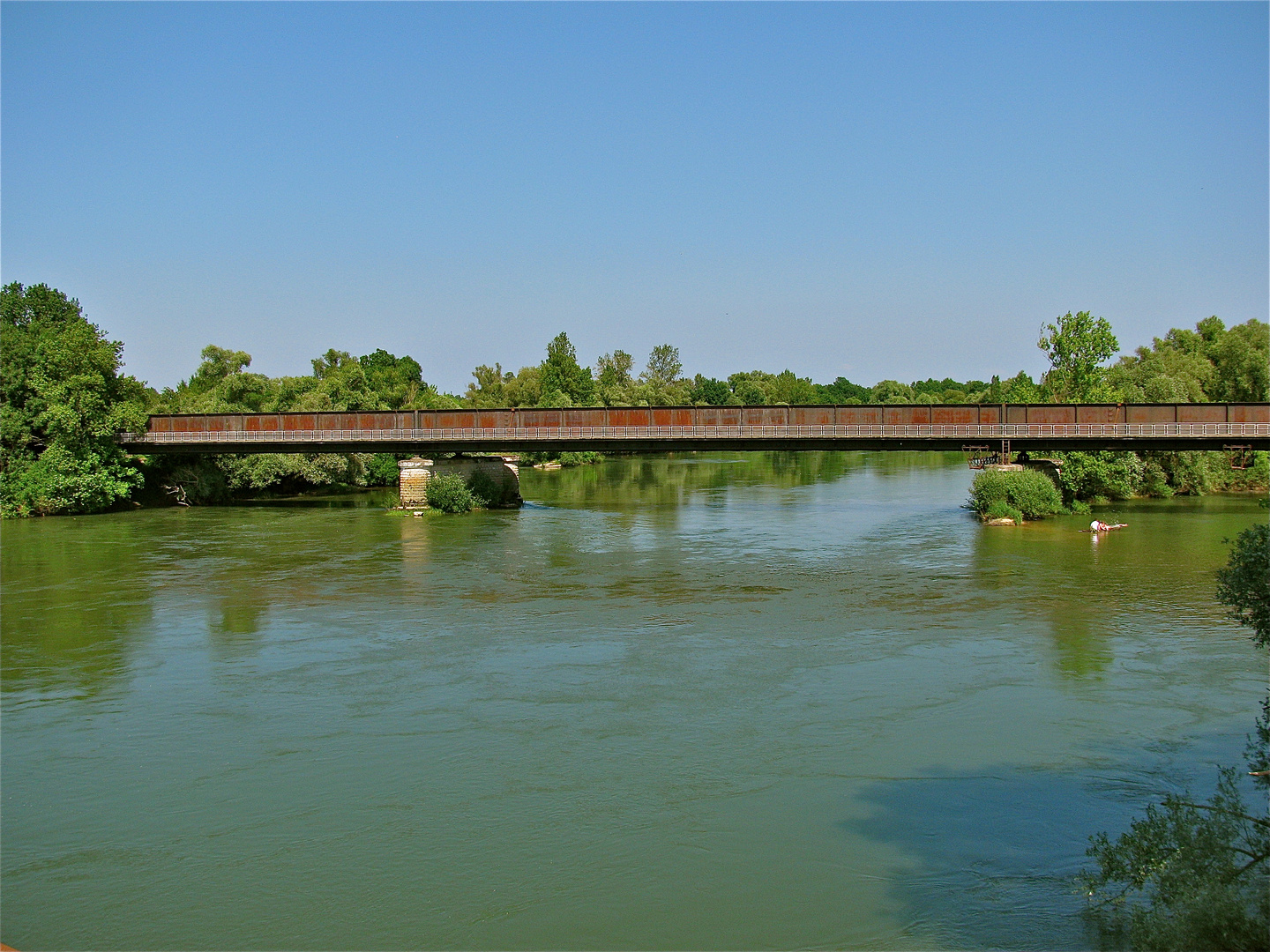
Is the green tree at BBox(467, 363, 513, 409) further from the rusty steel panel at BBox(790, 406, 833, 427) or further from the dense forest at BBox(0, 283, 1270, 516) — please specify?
the rusty steel panel at BBox(790, 406, 833, 427)

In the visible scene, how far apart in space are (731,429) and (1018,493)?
15490mm

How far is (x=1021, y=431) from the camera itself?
186 feet

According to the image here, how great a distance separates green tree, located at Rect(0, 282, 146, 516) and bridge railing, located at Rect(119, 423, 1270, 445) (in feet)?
9.97

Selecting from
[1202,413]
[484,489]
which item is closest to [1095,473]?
[1202,413]

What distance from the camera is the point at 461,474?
62.5m

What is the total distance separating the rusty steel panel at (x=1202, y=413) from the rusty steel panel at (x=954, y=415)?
10193 mm

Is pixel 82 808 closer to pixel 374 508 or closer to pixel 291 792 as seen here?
pixel 291 792

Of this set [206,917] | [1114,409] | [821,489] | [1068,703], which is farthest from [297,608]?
[821,489]

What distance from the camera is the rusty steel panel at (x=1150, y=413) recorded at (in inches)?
2216

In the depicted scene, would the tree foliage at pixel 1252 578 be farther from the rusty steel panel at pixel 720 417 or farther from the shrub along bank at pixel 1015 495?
the rusty steel panel at pixel 720 417

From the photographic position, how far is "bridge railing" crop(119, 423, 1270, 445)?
179 feet

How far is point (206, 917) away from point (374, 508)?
50.6 metres

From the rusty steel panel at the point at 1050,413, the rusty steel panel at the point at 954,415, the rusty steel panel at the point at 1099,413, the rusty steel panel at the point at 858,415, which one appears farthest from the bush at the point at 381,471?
the rusty steel panel at the point at 1099,413

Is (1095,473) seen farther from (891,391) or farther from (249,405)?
(891,391)
